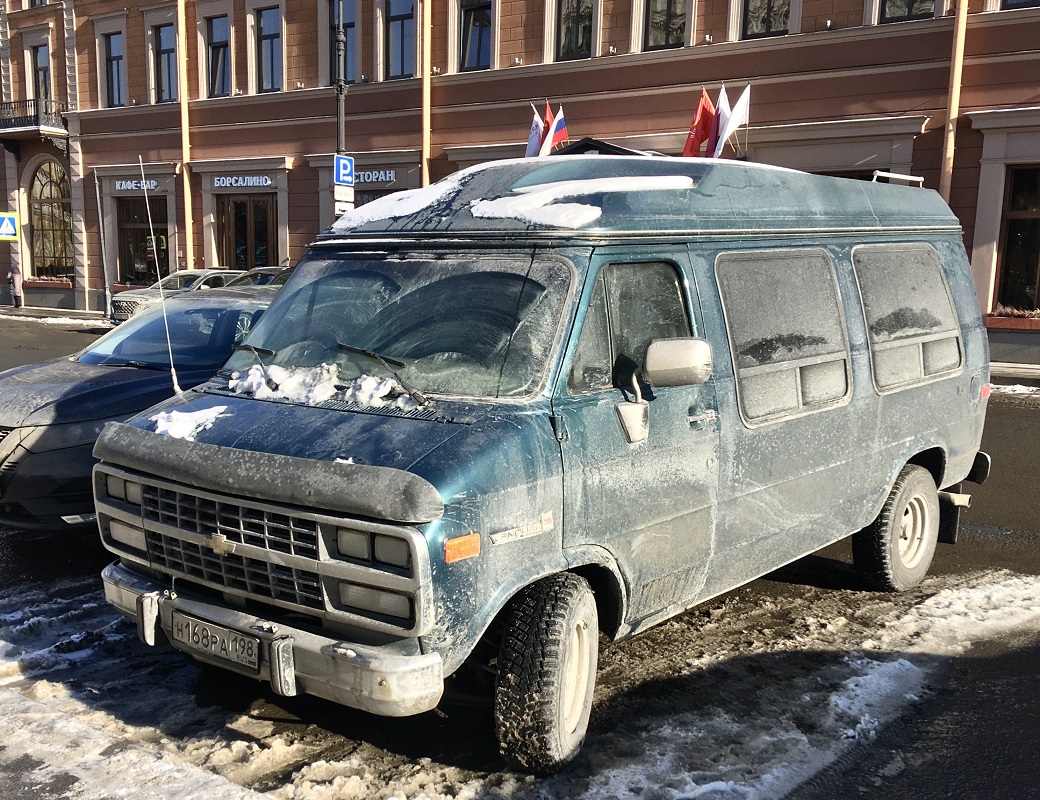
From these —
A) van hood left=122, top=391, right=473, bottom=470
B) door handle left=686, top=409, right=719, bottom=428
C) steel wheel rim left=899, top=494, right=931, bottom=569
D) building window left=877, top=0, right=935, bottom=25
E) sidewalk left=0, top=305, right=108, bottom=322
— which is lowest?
sidewalk left=0, top=305, right=108, bottom=322

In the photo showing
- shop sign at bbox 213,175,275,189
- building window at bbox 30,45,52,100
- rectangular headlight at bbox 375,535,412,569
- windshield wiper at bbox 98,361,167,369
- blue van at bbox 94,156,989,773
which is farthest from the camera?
building window at bbox 30,45,52,100

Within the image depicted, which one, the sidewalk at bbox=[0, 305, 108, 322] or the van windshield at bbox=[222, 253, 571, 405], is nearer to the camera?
the van windshield at bbox=[222, 253, 571, 405]

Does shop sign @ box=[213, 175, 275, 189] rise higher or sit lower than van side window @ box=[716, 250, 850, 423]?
higher

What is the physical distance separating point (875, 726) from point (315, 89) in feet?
75.7

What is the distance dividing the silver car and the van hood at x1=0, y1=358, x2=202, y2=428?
13.9 metres

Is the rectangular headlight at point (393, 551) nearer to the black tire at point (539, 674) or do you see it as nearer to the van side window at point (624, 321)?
the black tire at point (539, 674)

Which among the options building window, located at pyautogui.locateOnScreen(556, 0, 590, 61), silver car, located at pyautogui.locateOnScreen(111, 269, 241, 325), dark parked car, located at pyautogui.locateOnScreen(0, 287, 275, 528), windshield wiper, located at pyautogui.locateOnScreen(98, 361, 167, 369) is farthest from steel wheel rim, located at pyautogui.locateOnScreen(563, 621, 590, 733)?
building window, located at pyautogui.locateOnScreen(556, 0, 590, 61)

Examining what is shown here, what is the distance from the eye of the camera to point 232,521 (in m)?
3.45

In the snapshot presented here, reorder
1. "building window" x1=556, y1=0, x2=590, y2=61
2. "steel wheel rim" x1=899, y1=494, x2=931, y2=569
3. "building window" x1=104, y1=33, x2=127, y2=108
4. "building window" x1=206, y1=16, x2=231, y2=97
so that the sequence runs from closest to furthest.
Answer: "steel wheel rim" x1=899, y1=494, x2=931, y2=569
"building window" x1=556, y1=0, x2=590, y2=61
"building window" x1=206, y1=16, x2=231, y2=97
"building window" x1=104, y1=33, x2=127, y2=108

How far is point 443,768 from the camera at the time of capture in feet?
11.8

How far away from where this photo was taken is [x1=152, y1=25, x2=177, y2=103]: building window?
27.3m

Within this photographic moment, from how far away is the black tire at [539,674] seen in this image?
340 centimetres

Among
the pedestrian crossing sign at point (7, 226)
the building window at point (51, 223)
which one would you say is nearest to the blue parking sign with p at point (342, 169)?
the pedestrian crossing sign at point (7, 226)

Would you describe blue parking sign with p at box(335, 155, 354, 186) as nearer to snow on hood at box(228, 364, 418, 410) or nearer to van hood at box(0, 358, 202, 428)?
van hood at box(0, 358, 202, 428)
